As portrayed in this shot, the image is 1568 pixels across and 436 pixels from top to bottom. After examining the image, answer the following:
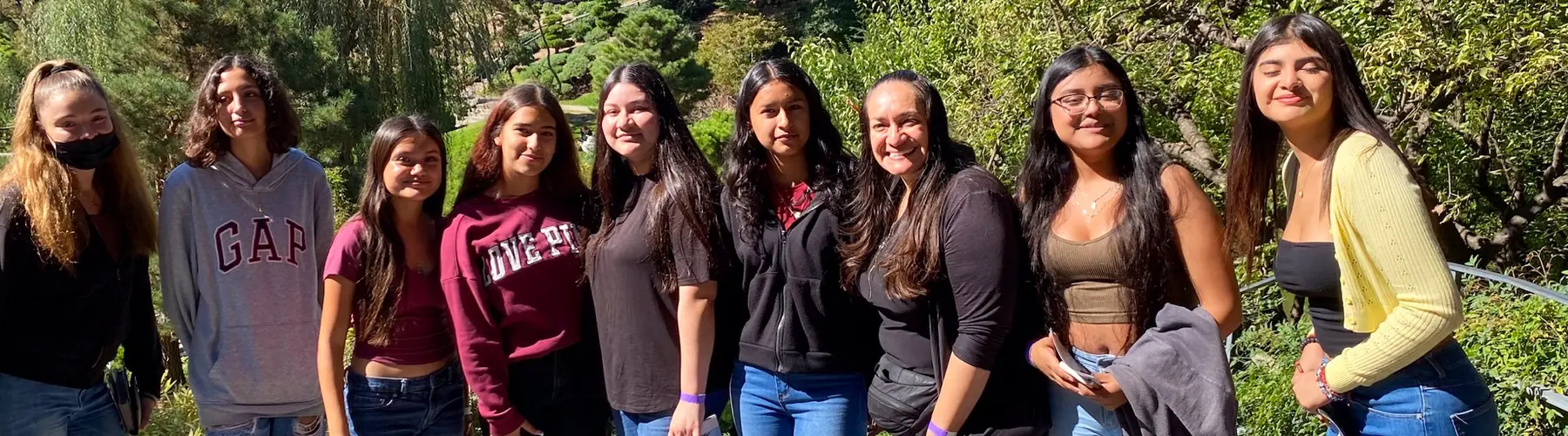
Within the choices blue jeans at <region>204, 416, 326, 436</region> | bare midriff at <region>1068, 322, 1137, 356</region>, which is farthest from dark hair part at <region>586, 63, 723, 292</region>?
blue jeans at <region>204, 416, 326, 436</region>

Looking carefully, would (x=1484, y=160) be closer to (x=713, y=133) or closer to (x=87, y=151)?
(x=87, y=151)

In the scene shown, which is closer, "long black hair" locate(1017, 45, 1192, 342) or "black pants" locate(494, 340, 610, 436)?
"long black hair" locate(1017, 45, 1192, 342)

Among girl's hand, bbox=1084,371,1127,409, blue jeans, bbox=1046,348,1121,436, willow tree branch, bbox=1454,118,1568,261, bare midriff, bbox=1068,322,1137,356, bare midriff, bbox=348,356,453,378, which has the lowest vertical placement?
willow tree branch, bbox=1454,118,1568,261

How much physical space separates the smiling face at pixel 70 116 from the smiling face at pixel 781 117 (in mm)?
1618

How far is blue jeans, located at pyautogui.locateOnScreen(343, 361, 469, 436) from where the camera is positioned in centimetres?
279

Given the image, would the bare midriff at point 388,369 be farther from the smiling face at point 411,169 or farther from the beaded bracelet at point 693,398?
the beaded bracelet at point 693,398

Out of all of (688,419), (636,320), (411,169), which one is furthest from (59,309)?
(688,419)

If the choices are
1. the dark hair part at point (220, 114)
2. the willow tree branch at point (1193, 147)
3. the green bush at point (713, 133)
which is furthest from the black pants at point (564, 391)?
the green bush at point (713, 133)

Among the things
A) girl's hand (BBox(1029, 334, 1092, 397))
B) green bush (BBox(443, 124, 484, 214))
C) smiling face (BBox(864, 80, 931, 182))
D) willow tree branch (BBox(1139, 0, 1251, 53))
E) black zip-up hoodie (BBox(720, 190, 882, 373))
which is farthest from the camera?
green bush (BBox(443, 124, 484, 214))

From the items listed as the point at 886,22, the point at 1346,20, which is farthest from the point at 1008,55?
the point at 886,22

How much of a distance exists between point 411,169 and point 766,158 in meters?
0.92

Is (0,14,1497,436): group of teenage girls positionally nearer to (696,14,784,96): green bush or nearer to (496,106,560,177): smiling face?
(496,106,560,177): smiling face

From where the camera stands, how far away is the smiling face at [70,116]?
2621 mm

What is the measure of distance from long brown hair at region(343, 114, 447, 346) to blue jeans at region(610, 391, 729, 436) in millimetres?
630
